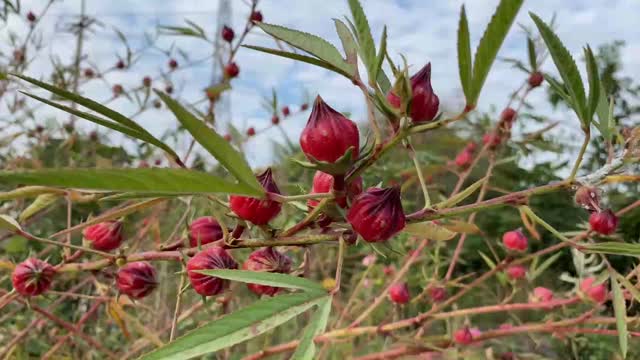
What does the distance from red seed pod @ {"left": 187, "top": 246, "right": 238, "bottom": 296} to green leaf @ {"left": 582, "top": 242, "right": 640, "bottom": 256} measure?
21 cm

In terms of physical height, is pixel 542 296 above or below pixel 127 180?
below

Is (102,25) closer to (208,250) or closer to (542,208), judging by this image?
(208,250)

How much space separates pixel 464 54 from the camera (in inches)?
10.7

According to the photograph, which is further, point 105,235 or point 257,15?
point 257,15

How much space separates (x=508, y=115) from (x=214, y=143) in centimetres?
92

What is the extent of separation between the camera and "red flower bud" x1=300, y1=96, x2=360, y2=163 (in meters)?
0.32

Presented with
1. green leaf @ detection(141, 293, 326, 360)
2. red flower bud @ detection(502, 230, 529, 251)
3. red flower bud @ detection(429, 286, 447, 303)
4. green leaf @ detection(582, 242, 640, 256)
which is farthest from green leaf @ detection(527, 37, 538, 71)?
green leaf @ detection(141, 293, 326, 360)

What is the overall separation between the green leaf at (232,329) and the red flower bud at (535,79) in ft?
2.84

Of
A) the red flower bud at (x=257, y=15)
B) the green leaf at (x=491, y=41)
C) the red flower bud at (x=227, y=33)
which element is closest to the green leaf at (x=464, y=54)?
the green leaf at (x=491, y=41)

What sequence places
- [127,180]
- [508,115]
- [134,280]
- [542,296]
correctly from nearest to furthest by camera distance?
[127,180] < [134,280] < [542,296] < [508,115]

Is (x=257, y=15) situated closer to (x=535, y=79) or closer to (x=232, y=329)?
(x=535, y=79)

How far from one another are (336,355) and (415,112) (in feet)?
2.31

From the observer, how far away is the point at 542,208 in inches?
220

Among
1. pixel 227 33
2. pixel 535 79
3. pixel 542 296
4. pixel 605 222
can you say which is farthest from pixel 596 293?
pixel 227 33
